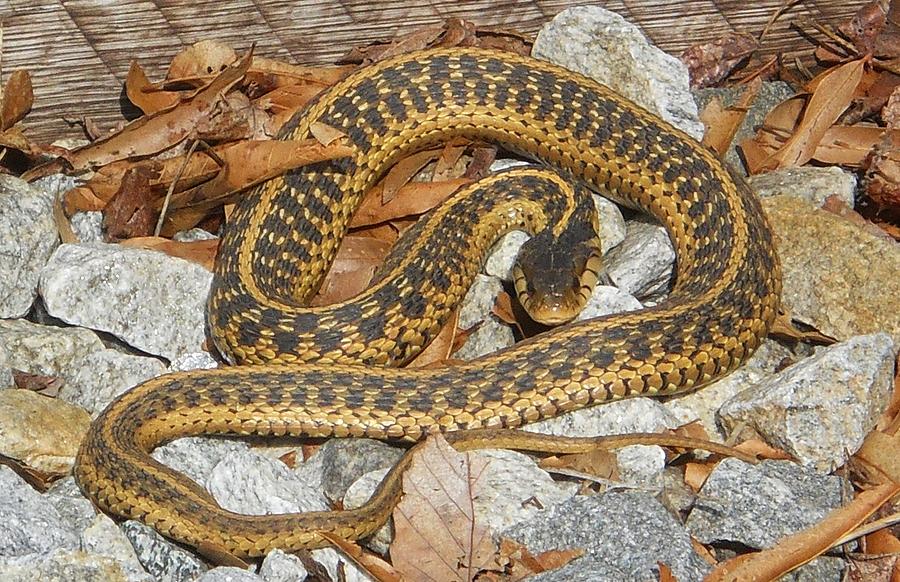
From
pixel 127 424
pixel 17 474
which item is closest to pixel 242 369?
pixel 127 424

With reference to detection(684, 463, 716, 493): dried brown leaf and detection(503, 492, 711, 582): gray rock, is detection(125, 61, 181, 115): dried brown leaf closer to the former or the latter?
detection(503, 492, 711, 582): gray rock

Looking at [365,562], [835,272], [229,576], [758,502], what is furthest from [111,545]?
[835,272]

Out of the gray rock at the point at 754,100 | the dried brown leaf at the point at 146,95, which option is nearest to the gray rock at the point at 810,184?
the gray rock at the point at 754,100

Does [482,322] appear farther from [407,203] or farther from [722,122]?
[722,122]

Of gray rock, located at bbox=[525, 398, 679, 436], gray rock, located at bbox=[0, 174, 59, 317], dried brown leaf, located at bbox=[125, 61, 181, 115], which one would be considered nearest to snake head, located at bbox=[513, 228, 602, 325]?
gray rock, located at bbox=[525, 398, 679, 436]

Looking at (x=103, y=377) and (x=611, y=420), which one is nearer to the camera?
(x=611, y=420)

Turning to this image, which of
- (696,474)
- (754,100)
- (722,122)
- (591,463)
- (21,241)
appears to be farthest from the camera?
(754,100)

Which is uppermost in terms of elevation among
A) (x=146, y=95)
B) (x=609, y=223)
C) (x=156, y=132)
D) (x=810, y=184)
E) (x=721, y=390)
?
(x=146, y=95)
